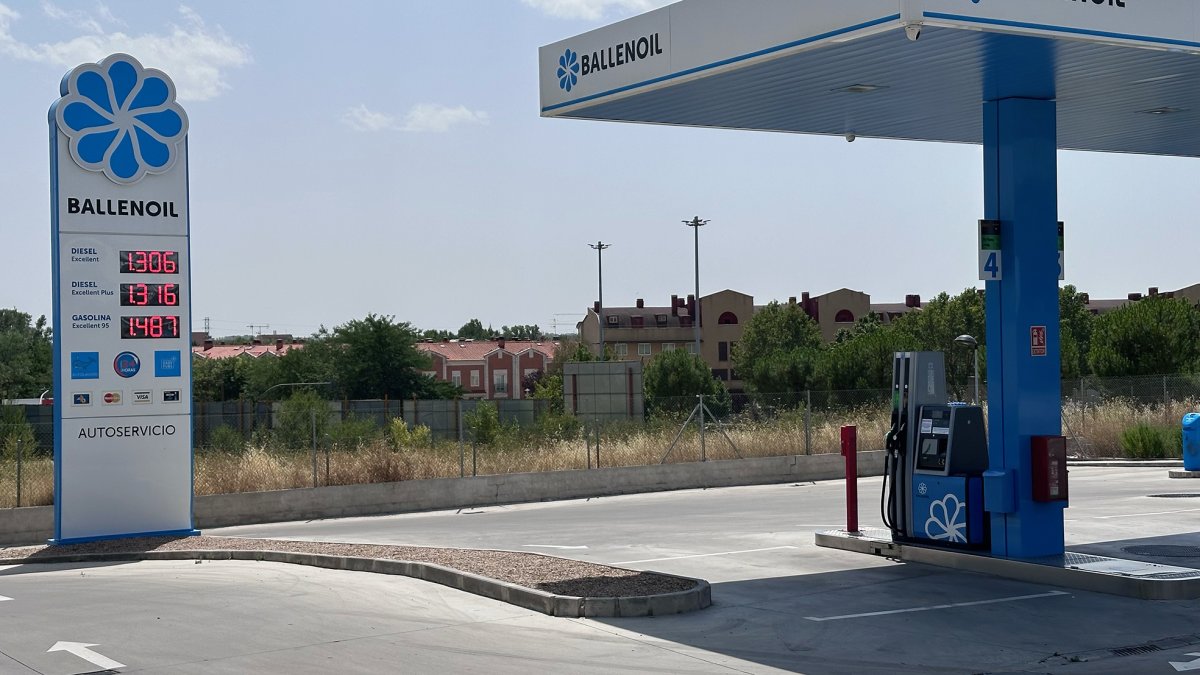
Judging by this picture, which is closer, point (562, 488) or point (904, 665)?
point (904, 665)

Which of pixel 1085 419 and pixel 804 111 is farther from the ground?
pixel 804 111

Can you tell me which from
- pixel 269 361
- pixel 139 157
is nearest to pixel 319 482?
pixel 139 157

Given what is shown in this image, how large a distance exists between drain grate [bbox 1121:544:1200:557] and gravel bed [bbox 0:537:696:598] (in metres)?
6.02

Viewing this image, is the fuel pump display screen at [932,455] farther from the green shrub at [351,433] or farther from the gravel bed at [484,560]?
the green shrub at [351,433]

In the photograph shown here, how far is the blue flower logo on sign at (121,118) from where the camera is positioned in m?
19.4

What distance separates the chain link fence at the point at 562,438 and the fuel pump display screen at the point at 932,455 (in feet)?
42.2

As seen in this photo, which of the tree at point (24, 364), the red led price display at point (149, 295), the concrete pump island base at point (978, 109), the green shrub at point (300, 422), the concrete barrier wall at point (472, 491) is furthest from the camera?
the tree at point (24, 364)

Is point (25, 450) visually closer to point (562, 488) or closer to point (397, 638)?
point (562, 488)

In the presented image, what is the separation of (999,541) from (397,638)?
680 cm

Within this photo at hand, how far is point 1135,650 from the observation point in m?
10.5

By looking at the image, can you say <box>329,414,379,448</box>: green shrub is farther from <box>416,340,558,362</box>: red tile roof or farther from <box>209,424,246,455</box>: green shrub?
<box>416,340,558,362</box>: red tile roof

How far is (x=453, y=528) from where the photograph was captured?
69.3ft

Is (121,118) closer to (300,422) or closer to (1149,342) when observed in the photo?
(300,422)

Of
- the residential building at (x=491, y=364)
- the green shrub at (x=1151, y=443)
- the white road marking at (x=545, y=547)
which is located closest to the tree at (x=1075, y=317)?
the green shrub at (x=1151, y=443)
